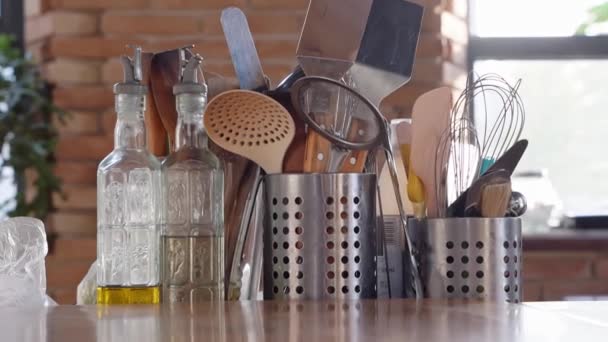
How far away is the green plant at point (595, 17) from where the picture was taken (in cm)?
239

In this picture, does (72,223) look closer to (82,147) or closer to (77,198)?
(77,198)

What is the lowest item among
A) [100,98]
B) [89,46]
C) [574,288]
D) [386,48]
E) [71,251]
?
[574,288]

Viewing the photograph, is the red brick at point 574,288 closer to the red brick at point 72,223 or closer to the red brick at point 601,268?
the red brick at point 601,268

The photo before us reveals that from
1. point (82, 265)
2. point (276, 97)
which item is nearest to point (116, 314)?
point (276, 97)

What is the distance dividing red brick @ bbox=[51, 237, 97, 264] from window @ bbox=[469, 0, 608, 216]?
1055mm

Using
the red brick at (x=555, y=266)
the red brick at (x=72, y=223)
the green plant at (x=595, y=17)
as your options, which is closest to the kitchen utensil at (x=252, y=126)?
the red brick at (x=72, y=223)

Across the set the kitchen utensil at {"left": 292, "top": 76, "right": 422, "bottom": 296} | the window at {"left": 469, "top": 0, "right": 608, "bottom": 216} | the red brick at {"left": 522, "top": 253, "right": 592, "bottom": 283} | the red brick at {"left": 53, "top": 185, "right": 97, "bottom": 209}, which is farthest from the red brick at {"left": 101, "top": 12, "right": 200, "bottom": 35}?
the kitchen utensil at {"left": 292, "top": 76, "right": 422, "bottom": 296}

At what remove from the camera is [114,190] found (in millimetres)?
778

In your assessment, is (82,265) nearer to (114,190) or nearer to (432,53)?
(432,53)

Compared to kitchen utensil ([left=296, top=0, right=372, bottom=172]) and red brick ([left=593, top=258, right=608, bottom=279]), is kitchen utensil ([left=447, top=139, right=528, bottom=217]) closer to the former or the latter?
kitchen utensil ([left=296, top=0, right=372, bottom=172])

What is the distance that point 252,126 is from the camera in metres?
0.78

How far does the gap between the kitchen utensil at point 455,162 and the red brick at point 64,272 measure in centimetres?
148

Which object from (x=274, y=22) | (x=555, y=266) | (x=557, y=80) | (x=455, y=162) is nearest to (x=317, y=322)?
(x=455, y=162)

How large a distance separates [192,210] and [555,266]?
1665mm
